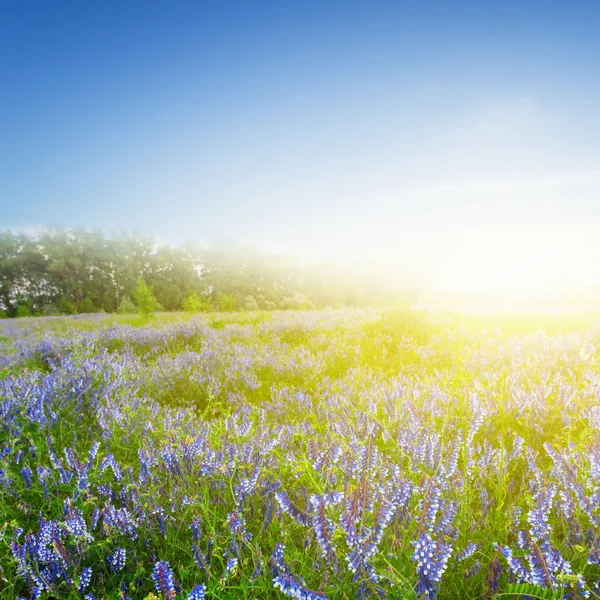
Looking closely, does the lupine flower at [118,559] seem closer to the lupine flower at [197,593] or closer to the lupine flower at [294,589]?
the lupine flower at [197,593]

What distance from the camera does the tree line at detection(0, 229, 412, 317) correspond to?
42469 mm

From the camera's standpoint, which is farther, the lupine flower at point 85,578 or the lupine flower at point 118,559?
the lupine flower at point 118,559

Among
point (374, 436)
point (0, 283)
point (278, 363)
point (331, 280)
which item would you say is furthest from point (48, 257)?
point (374, 436)

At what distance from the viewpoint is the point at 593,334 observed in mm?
5117

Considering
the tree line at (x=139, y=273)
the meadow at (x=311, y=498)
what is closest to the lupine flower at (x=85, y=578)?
the meadow at (x=311, y=498)

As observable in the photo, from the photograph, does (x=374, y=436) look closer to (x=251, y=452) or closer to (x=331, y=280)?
(x=251, y=452)

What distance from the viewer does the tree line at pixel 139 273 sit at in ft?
139

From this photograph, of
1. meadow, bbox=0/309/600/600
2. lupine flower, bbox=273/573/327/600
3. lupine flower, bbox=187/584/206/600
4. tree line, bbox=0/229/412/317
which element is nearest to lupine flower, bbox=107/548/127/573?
meadow, bbox=0/309/600/600

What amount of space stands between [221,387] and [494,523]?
11.1ft

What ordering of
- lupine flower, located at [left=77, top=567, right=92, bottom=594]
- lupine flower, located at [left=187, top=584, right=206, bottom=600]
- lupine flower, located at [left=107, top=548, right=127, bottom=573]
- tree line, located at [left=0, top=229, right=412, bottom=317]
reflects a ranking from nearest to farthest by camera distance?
1. lupine flower, located at [left=187, top=584, right=206, bottom=600]
2. lupine flower, located at [left=77, top=567, right=92, bottom=594]
3. lupine flower, located at [left=107, top=548, right=127, bottom=573]
4. tree line, located at [left=0, top=229, right=412, bottom=317]

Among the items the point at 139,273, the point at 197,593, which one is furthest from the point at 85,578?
the point at 139,273

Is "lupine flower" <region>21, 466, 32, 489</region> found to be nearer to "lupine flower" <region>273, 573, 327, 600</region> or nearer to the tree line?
"lupine flower" <region>273, 573, 327, 600</region>

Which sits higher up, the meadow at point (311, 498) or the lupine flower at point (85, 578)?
the meadow at point (311, 498)

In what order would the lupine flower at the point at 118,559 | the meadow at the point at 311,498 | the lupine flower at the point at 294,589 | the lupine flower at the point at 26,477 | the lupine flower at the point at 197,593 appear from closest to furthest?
the lupine flower at the point at 294,589 < the lupine flower at the point at 197,593 < the meadow at the point at 311,498 < the lupine flower at the point at 118,559 < the lupine flower at the point at 26,477
